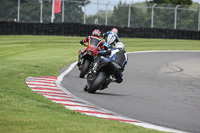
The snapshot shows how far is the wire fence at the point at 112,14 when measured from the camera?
36906 mm

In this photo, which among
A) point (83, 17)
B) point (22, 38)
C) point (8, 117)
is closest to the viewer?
point (8, 117)

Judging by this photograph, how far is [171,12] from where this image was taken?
42.3 m

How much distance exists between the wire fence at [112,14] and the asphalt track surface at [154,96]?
2128 cm

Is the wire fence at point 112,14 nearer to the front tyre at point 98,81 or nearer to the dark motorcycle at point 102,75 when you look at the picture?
the dark motorcycle at point 102,75

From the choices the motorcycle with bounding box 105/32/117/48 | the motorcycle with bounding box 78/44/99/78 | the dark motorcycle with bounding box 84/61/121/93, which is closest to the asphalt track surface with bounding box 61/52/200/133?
the dark motorcycle with bounding box 84/61/121/93

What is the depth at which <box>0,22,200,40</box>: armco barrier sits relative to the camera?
105 ft

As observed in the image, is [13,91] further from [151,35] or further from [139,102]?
[151,35]

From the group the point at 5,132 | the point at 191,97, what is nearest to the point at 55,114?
the point at 5,132

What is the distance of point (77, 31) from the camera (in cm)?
3409

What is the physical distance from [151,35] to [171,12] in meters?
6.56

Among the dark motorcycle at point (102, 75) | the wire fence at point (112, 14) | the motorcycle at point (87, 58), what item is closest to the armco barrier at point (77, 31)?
the wire fence at point (112, 14)

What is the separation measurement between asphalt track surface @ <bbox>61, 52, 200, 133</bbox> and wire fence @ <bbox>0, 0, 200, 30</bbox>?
21.3 m

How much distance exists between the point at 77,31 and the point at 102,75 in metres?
24.4

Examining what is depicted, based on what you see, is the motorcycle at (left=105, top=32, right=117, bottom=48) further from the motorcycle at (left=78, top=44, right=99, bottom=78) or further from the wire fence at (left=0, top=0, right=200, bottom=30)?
the wire fence at (left=0, top=0, right=200, bottom=30)
